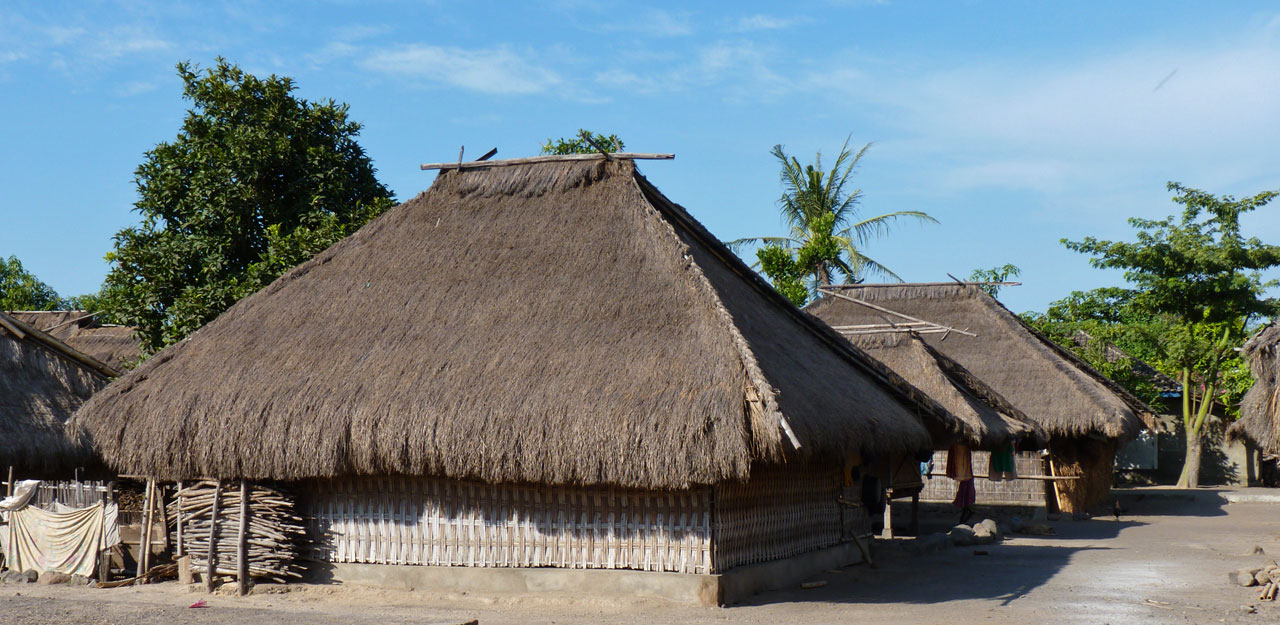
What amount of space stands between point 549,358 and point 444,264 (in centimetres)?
236

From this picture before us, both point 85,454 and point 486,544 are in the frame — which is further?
point 85,454

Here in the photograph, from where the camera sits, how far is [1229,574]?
11.6 metres

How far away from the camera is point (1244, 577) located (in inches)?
438

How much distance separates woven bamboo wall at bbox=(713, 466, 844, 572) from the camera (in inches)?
394

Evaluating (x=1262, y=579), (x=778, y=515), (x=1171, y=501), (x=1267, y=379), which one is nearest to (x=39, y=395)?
(x=778, y=515)

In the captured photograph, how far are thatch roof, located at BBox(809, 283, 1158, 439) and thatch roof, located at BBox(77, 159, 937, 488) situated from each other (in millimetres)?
8117

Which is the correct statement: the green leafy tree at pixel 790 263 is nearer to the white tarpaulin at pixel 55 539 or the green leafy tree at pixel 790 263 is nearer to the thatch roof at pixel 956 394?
the thatch roof at pixel 956 394

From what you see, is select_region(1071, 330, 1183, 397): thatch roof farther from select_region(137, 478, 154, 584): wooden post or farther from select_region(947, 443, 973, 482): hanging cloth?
select_region(137, 478, 154, 584): wooden post

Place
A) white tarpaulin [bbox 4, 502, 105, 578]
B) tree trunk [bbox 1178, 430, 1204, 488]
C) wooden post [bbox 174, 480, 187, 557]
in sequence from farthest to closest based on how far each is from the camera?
tree trunk [bbox 1178, 430, 1204, 488] < white tarpaulin [bbox 4, 502, 105, 578] < wooden post [bbox 174, 480, 187, 557]

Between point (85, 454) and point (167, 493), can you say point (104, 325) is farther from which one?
point (167, 493)

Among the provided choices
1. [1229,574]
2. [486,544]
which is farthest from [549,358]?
[1229,574]

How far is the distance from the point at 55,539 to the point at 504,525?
5.41 metres

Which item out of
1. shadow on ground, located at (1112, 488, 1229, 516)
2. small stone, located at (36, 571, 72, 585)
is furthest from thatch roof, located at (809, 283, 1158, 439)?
small stone, located at (36, 571, 72, 585)

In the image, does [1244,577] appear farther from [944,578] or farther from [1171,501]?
[1171,501]
